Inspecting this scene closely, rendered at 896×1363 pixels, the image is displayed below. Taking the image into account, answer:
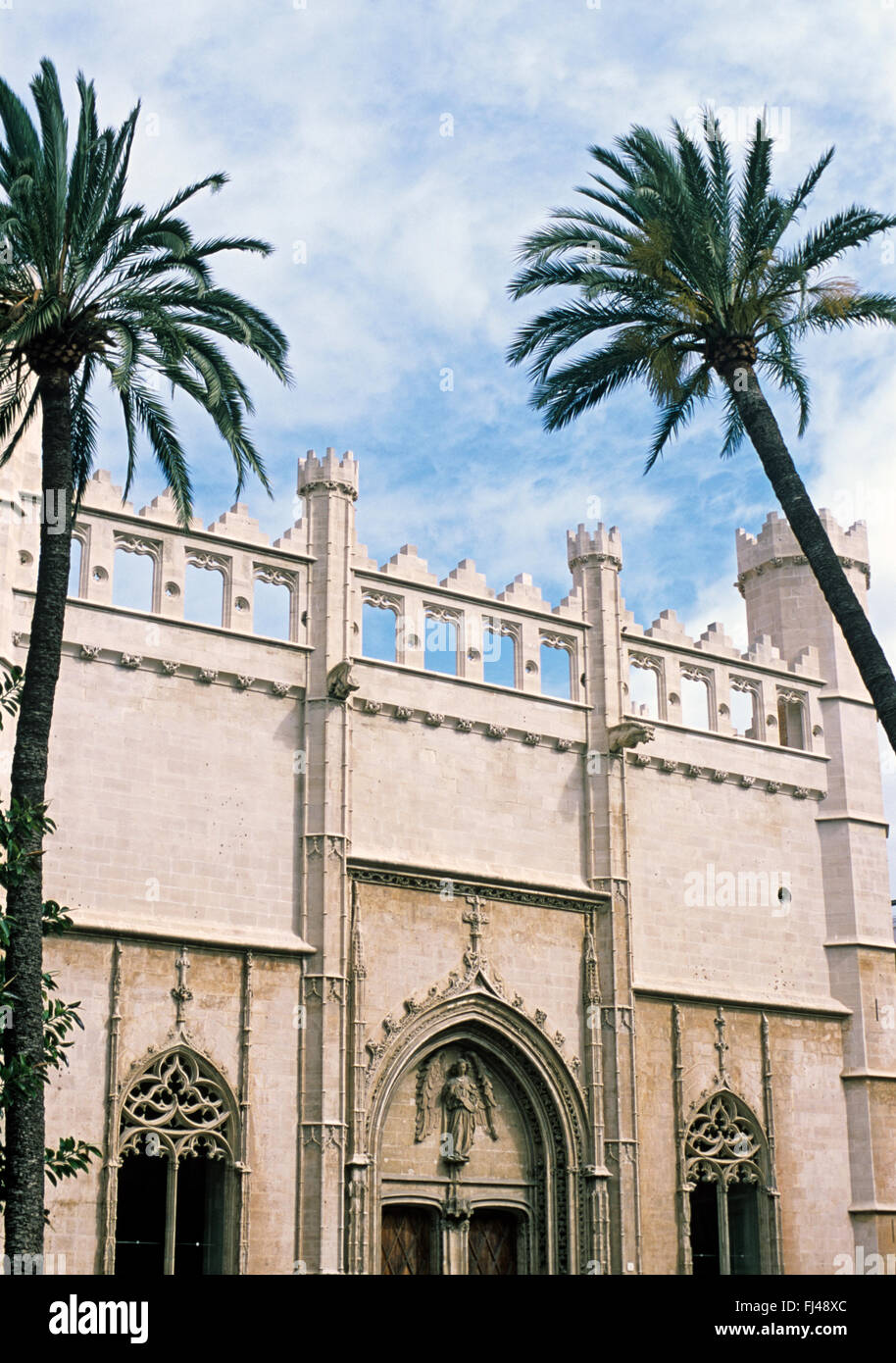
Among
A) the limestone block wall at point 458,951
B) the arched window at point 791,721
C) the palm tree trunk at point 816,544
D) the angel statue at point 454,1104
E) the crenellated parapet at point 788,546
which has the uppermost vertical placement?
the crenellated parapet at point 788,546

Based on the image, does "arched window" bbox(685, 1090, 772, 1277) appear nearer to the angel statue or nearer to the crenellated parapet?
the angel statue

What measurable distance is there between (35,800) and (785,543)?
19973mm

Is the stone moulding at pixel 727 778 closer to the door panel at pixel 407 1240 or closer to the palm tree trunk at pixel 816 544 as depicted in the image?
the door panel at pixel 407 1240

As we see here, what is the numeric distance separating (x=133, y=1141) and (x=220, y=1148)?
1.28 meters

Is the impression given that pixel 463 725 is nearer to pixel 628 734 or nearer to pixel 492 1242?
pixel 628 734

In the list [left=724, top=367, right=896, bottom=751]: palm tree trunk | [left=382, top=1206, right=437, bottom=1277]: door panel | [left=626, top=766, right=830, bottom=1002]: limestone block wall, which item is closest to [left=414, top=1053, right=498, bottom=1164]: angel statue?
[left=382, top=1206, right=437, bottom=1277]: door panel

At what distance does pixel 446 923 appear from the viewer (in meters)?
25.4

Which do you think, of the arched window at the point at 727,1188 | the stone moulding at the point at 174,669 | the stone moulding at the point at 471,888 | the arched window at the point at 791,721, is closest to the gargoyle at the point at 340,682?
the stone moulding at the point at 174,669

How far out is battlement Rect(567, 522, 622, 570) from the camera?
2889 cm

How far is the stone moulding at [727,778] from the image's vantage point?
2842 cm

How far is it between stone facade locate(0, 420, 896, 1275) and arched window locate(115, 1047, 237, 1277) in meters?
0.06

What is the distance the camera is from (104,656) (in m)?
23.2

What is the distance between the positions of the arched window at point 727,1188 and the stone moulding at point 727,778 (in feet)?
17.8

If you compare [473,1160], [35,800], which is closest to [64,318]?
[35,800]
